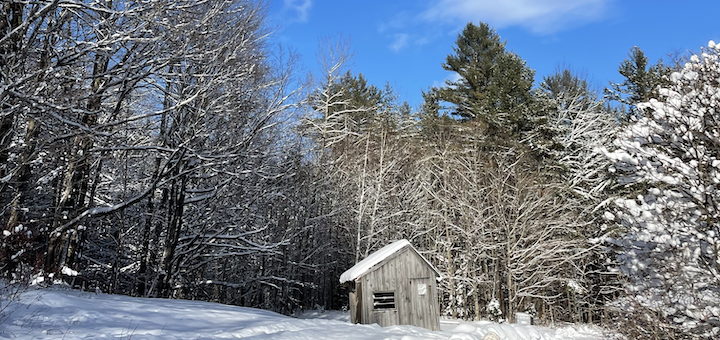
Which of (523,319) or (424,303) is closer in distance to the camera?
(424,303)

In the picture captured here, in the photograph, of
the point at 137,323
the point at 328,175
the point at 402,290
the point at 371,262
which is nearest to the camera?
the point at 137,323

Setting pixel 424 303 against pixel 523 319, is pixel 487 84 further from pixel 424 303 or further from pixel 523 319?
pixel 424 303

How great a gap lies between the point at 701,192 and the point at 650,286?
2.24 metres

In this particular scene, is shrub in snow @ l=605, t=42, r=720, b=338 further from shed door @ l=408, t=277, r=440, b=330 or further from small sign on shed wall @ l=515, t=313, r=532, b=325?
small sign on shed wall @ l=515, t=313, r=532, b=325

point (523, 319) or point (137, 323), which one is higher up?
point (137, 323)

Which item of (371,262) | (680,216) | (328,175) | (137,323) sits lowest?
(137,323)

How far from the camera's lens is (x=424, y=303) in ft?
39.2

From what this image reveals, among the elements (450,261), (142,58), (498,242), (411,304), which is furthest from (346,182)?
(142,58)

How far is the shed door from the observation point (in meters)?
11.8

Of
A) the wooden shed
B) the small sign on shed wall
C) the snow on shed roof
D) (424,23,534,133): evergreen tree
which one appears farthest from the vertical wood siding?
(424,23,534,133): evergreen tree

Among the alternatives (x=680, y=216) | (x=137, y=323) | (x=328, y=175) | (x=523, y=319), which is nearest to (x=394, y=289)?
(x=680, y=216)

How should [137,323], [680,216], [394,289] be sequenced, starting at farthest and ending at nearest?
[394,289] < [680,216] < [137,323]

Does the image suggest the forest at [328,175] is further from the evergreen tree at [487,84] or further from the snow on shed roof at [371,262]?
the snow on shed roof at [371,262]

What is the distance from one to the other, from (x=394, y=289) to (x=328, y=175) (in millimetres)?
9234
